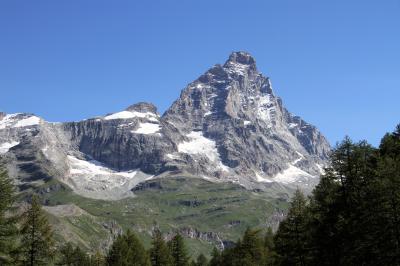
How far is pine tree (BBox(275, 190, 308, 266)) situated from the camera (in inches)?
2079

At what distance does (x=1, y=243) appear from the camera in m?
42.8

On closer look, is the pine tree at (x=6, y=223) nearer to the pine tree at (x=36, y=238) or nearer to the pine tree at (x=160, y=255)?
the pine tree at (x=36, y=238)

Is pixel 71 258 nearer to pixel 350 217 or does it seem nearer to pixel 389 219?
pixel 350 217

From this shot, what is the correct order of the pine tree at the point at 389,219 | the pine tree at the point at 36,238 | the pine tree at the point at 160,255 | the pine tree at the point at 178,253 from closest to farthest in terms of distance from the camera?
the pine tree at the point at 389,219, the pine tree at the point at 36,238, the pine tree at the point at 160,255, the pine tree at the point at 178,253

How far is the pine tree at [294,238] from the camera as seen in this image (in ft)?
173

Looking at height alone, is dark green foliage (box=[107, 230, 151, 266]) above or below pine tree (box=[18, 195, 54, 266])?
below

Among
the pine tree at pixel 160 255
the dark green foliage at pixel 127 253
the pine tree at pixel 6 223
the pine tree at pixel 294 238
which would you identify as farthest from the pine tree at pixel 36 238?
the pine tree at pixel 160 255

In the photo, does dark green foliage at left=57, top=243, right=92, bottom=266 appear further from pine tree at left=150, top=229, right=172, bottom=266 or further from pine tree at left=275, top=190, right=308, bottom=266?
pine tree at left=275, top=190, right=308, bottom=266

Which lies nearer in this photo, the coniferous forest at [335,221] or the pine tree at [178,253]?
the coniferous forest at [335,221]

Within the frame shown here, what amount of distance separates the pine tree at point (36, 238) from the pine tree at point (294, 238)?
78.3 feet

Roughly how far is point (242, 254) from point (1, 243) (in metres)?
50.4

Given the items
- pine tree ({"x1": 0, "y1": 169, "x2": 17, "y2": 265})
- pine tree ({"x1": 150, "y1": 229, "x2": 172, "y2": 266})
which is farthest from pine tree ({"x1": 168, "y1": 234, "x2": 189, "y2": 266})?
pine tree ({"x1": 0, "y1": 169, "x2": 17, "y2": 265})

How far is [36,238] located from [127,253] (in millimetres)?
38780

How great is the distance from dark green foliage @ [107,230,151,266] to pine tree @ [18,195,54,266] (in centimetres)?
3449
